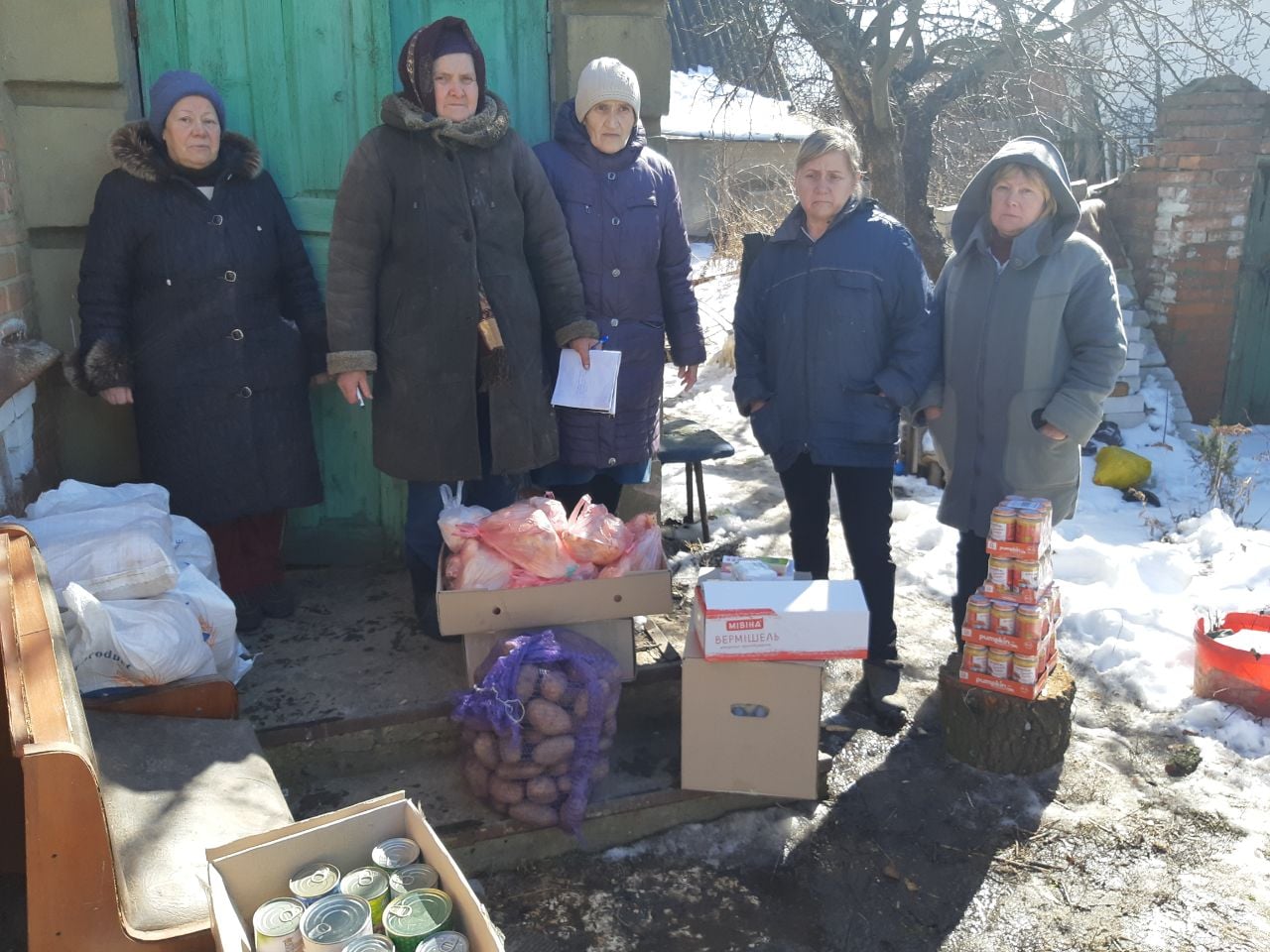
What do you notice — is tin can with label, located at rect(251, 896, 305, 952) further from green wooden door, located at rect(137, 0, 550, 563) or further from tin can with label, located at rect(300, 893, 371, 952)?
green wooden door, located at rect(137, 0, 550, 563)

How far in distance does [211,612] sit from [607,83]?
208 cm

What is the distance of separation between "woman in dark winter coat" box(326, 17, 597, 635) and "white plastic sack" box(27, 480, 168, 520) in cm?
70

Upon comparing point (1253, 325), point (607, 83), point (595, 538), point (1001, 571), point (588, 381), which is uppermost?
point (607, 83)

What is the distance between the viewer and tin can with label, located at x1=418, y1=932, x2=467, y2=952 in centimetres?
175

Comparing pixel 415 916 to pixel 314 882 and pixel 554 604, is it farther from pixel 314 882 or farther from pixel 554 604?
pixel 554 604

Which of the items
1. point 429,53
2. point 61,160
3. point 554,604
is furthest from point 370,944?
point 61,160

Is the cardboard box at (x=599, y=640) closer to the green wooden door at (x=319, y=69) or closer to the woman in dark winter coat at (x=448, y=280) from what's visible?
the woman in dark winter coat at (x=448, y=280)

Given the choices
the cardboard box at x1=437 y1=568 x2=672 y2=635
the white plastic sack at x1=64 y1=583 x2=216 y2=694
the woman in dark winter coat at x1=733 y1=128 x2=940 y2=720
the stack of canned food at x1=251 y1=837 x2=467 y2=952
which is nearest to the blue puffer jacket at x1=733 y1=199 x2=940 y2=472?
A: the woman in dark winter coat at x1=733 y1=128 x2=940 y2=720

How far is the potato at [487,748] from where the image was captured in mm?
2906

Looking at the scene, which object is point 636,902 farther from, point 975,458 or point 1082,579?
point 1082,579

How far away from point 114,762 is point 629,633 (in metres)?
1.49

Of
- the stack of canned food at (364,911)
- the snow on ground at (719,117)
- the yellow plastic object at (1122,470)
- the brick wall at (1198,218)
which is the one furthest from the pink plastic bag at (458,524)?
the snow on ground at (719,117)

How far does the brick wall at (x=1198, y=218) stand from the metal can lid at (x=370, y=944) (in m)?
6.86

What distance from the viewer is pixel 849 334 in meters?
3.52
